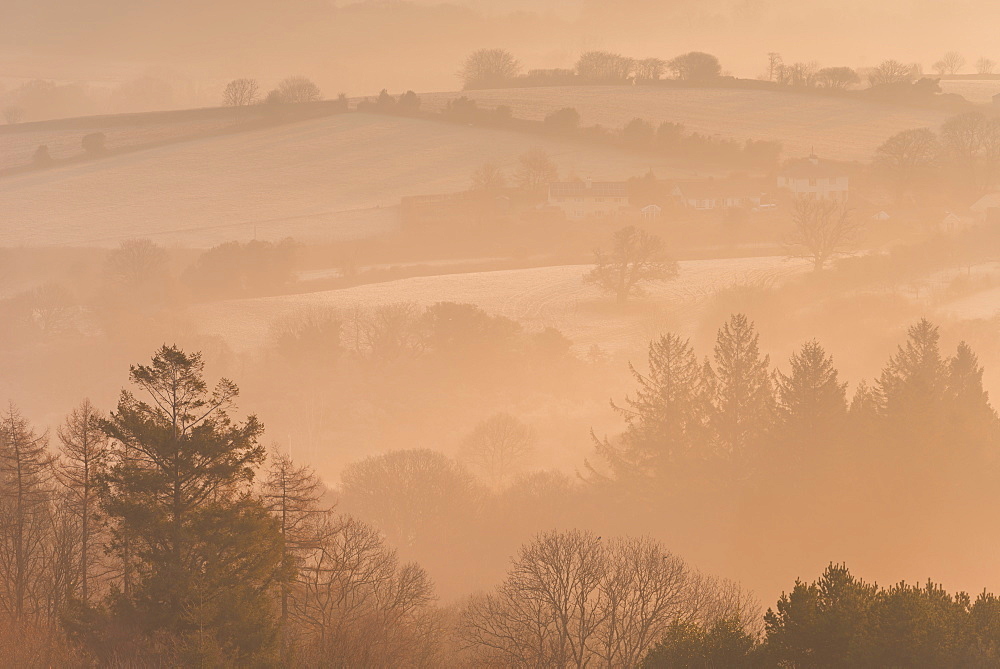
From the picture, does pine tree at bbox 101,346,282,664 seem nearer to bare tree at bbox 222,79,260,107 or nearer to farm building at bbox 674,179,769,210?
farm building at bbox 674,179,769,210

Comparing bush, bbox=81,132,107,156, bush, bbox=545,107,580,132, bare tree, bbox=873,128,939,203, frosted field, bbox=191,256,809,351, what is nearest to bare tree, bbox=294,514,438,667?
frosted field, bbox=191,256,809,351

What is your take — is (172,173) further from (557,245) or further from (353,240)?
(557,245)

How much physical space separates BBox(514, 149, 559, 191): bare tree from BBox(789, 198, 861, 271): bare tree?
26.9 meters

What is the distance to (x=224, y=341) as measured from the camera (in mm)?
74125

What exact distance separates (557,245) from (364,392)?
33.5 metres

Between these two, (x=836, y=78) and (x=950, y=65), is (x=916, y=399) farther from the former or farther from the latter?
(x=950, y=65)

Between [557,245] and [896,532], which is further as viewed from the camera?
[557,245]

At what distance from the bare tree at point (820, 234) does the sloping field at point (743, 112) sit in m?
26.7

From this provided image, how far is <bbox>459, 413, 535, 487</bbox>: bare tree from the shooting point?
56.7 metres

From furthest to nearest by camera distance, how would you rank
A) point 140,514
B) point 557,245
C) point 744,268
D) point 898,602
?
point 557,245, point 744,268, point 140,514, point 898,602

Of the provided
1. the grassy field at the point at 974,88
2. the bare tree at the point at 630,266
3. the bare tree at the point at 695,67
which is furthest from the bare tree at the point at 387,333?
the grassy field at the point at 974,88

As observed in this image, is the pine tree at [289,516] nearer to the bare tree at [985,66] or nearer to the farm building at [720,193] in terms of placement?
the farm building at [720,193]

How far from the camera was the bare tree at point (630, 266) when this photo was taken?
81188 mm

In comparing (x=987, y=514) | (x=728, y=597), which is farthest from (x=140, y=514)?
(x=987, y=514)
